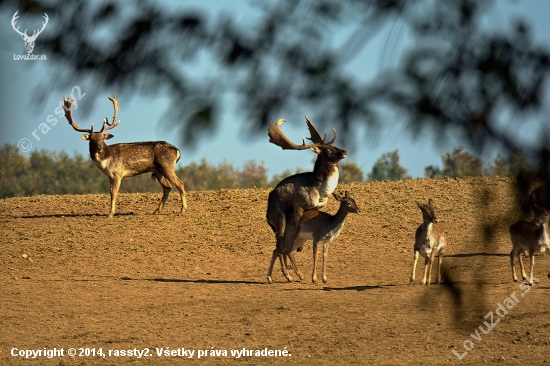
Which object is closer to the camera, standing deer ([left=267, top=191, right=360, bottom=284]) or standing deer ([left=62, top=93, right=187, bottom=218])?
standing deer ([left=267, top=191, right=360, bottom=284])

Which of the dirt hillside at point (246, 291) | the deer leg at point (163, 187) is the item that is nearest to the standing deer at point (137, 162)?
the deer leg at point (163, 187)

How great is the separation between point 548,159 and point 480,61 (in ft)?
1.48

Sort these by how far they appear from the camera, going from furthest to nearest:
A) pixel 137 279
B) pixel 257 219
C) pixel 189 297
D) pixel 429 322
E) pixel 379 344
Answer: pixel 257 219 < pixel 137 279 < pixel 189 297 < pixel 429 322 < pixel 379 344

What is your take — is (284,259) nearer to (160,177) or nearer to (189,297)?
(189,297)

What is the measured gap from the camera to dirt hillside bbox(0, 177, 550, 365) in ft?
29.4

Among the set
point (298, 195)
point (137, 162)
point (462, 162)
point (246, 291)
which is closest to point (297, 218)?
point (298, 195)

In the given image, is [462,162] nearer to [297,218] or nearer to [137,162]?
[297,218]

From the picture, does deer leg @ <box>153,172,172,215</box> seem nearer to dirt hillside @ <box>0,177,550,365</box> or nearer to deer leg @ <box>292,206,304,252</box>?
dirt hillside @ <box>0,177,550,365</box>

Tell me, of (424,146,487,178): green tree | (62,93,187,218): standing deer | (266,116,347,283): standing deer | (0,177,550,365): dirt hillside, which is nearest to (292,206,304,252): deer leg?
(266,116,347,283): standing deer

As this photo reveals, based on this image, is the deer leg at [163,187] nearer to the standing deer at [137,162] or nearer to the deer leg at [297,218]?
the standing deer at [137,162]

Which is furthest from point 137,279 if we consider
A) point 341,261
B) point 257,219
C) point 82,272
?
point 257,219

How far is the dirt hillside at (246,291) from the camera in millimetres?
8961

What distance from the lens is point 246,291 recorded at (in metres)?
12.1

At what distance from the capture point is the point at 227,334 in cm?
984
